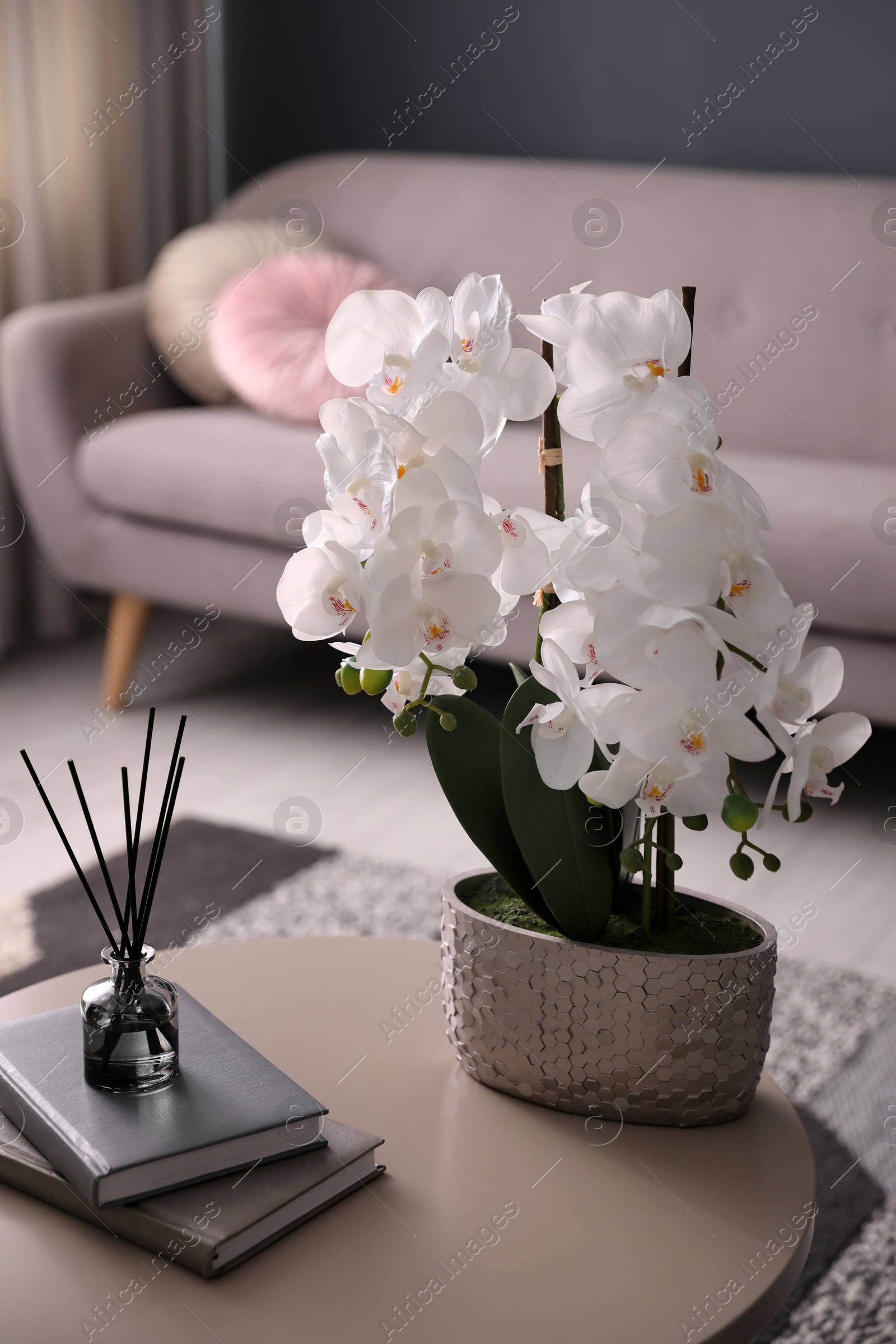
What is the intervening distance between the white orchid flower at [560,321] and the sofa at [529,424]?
1.43 metres

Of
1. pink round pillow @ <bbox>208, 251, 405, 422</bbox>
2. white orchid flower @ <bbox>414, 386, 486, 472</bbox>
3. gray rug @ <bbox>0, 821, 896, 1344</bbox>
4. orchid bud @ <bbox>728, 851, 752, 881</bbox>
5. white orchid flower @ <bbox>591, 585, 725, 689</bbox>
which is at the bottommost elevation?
gray rug @ <bbox>0, 821, 896, 1344</bbox>

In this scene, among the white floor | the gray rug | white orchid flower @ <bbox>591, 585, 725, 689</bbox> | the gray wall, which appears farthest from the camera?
the gray wall

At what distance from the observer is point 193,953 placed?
108 centimetres

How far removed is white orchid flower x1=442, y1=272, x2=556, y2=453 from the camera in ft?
2.48

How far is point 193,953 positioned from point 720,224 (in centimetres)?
197

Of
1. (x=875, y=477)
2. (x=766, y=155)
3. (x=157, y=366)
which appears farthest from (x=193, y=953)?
(x=766, y=155)

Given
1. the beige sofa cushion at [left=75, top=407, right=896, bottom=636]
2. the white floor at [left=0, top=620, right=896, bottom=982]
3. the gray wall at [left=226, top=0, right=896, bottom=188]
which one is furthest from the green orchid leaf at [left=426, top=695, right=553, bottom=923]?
the gray wall at [left=226, top=0, right=896, bottom=188]

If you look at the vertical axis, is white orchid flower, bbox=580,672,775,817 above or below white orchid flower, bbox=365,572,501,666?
below

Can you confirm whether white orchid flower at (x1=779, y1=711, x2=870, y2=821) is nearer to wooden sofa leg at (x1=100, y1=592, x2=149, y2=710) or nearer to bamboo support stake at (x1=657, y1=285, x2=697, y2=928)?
bamboo support stake at (x1=657, y1=285, x2=697, y2=928)

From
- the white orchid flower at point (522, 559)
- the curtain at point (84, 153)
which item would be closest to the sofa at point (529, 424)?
the curtain at point (84, 153)

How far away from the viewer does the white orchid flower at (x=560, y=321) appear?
74cm

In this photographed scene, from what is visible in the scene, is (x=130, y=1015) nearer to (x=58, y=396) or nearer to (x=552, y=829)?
(x=552, y=829)

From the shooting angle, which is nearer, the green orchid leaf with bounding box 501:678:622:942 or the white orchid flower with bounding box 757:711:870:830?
the white orchid flower with bounding box 757:711:870:830

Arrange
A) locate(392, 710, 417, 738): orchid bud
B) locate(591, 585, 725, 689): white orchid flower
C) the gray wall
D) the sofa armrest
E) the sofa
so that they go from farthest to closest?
the gray wall
the sofa armrest
the sofa
locate(392, 710, 417, 738): orchid bud
locate(591, 585, 725, 689): white orchid flower
